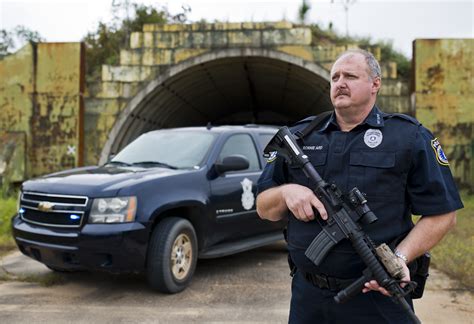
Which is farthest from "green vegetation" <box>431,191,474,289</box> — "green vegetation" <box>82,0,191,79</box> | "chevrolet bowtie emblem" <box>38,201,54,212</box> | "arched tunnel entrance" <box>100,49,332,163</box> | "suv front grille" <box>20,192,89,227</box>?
"green vegetation" <box>82,0,191,79</box>

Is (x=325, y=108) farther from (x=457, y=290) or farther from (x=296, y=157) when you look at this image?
(x=296, y=157)

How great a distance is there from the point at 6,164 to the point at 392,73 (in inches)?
372

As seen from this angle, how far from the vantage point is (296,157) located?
2.32 metres

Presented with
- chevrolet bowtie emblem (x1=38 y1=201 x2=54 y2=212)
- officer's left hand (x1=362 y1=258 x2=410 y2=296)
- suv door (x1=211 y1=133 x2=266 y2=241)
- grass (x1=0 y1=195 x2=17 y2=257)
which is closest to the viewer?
officer's left hand (x1=362 y1=258 x2=410 y2=296)

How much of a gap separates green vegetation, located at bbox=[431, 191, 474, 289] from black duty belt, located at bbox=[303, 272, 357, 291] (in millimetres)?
3604

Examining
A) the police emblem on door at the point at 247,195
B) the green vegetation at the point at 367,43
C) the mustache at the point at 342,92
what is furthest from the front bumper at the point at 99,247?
the green vegetation at the point at 367,43

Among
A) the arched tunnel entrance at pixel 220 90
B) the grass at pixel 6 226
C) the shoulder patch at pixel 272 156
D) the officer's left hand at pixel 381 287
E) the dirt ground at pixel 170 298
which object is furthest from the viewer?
the arched tunnel entrance at pixel 220 90

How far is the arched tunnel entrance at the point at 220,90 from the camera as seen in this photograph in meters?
12.1

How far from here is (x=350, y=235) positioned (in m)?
2.09

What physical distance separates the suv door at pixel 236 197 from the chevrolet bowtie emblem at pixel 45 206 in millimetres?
1691

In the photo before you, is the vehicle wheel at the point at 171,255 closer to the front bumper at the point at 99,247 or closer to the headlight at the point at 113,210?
the front bumper at the point at 99,247

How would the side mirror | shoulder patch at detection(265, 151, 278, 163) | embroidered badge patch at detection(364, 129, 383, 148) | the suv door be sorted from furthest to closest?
the suv door < the side mirror < shoulder patch at detection(265, 151, 278, 163) < embroidered badge patch at detection(364, 129, 383, 148)

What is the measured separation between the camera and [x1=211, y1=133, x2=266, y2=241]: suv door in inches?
218

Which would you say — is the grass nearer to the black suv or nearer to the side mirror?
the black suv
